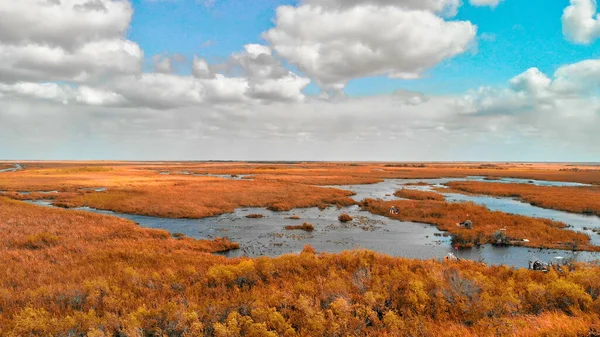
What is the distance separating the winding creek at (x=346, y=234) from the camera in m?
23.7

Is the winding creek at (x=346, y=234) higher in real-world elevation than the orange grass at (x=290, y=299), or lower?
lower

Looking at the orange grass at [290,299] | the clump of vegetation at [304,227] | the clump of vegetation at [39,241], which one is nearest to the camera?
the orange grass at [290,299]

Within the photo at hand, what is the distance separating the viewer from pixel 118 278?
13898 millimetres

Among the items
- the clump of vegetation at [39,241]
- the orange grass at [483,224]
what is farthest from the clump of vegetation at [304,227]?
the clump of vegetation at [39,241]

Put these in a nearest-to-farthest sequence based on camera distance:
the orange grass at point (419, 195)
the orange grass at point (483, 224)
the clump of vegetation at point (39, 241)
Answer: the clump of vegetation at point (39, 241)
the orange grass at point (483, 224)
the orange grass at point (419, 195)

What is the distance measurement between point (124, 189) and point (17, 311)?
170 feet

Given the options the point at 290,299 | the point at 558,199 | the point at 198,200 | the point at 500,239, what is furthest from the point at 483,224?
the point at 198,200

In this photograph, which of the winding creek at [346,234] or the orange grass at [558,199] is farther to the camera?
→ the orange grass at [558,199]

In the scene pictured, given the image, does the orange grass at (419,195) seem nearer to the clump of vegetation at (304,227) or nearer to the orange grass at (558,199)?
the orange grass at (558,199)

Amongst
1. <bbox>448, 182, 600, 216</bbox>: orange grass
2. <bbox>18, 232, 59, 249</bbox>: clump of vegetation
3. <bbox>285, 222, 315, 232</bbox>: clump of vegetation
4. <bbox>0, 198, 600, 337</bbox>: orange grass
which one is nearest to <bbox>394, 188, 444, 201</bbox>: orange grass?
<bbox>448, 182, 600, 216</bbox>: orange grass

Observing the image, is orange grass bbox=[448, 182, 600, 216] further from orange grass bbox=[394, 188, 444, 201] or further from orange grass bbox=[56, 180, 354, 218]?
orange grass bbox=[56, 180, 354, 218]

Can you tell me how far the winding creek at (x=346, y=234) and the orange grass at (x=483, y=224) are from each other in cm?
120

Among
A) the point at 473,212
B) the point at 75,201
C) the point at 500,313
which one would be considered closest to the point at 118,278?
the point at 500,313

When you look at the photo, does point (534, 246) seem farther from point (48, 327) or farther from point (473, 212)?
point (48, 327)
